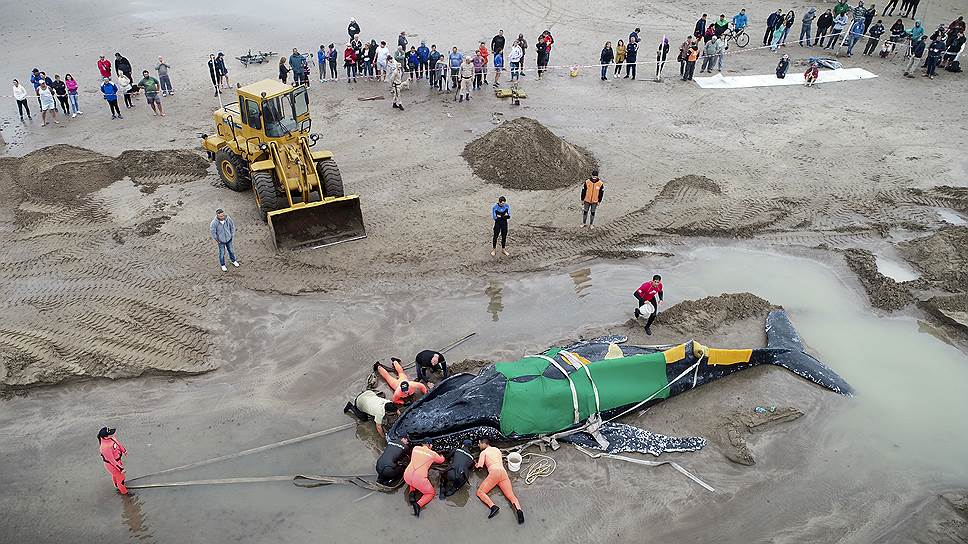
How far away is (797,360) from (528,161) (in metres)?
7.68

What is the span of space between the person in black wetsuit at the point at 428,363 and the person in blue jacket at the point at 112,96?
14.5 metres

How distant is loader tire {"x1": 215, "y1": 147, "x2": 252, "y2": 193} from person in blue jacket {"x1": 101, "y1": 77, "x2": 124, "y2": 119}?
576 cm

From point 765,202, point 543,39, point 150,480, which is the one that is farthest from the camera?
point 543,39

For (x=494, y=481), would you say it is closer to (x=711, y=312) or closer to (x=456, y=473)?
(x=456, y=473)

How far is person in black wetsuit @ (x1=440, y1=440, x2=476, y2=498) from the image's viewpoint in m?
8.02

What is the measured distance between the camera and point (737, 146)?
1736cm

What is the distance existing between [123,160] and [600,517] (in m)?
14.4

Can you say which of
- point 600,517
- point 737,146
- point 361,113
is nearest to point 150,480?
point 600,517

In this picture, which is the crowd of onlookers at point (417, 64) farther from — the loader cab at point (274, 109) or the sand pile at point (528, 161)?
the loader cab at point (274, 109)

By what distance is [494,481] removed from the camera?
26.3 ft

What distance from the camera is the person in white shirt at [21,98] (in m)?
18.1

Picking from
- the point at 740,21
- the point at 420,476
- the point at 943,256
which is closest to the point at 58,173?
the point at 420,476

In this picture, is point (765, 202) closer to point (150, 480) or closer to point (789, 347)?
point (789, 347)

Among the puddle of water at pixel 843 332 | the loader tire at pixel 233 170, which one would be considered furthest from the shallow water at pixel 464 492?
the loader tire at pixel 233 170
